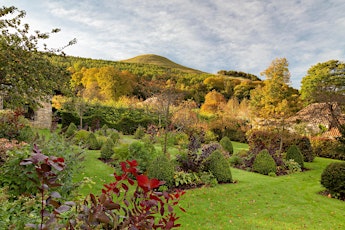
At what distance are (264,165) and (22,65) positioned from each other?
8.00 m

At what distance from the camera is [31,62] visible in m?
5.79

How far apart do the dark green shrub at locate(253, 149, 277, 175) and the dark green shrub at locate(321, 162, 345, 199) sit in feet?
7.74

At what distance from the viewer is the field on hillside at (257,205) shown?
5.00 metres

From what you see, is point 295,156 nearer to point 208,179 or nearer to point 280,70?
point 208,179

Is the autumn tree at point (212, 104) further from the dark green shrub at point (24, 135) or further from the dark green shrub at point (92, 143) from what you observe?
the dark green shrub at point (24, 135)

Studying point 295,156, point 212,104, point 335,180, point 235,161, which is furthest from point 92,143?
point 212,104

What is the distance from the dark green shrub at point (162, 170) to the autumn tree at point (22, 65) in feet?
9.85

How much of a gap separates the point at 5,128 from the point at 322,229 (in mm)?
10144

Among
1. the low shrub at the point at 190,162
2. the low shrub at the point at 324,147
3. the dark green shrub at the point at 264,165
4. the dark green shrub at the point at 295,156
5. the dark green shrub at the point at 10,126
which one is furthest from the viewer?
the low shrub at the point at 324,147

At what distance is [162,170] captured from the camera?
6.73 meters

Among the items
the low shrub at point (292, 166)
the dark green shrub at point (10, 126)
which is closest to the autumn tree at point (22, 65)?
the dark green shrub at point (10, 126)

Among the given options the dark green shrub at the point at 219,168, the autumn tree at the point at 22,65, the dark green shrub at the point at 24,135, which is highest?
the autumn tree at the point at 22,65

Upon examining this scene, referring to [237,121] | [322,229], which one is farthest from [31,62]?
[237,121]

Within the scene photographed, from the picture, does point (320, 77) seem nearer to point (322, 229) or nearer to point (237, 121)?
point (237, 121)
